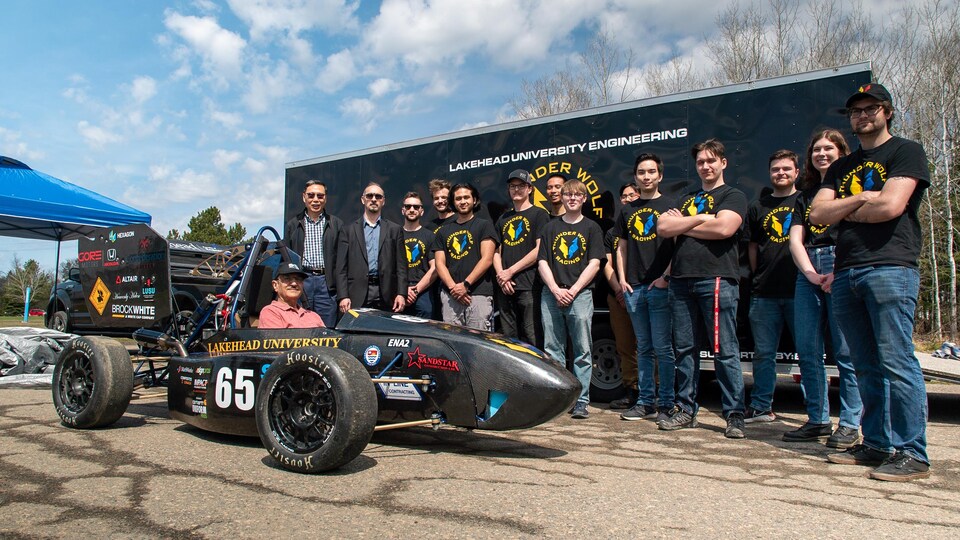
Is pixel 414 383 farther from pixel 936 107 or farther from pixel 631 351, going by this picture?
pixel 936 107

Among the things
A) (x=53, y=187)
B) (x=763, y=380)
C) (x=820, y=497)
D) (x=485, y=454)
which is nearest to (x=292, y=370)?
(x=485, y=454)

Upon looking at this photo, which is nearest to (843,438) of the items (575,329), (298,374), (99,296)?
(575,329)

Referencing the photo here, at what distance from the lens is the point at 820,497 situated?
318 cm

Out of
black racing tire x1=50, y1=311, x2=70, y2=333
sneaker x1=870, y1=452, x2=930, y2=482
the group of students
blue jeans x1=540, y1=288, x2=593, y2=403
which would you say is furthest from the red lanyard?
black racing tire x1=50, y1=311, x2=70, y2=333

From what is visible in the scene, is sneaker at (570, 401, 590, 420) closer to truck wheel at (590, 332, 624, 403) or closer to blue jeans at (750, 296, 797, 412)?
truck wheel at (590, 332, 624, 403)

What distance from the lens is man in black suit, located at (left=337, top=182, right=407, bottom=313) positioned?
20.4ft

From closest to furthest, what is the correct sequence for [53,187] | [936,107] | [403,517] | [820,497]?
1. [403,517]
2. [820,497]
3. [53,187]
4. [936,107]

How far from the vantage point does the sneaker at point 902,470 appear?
3.54 m

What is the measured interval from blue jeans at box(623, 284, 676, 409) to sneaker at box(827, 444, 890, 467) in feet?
4.63

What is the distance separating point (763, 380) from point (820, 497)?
2.17 meters

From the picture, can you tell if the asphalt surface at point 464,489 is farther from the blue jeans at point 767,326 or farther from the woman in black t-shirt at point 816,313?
the blue jeans at point 767,326

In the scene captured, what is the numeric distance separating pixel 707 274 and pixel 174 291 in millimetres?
8603

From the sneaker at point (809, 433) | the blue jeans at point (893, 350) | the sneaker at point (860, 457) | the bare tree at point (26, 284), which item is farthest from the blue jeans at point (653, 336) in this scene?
the bare tree at point (26, 284)

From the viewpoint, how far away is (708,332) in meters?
4.99
